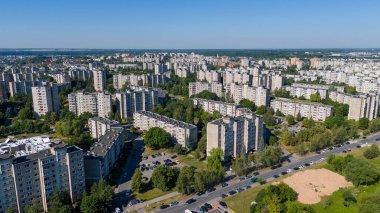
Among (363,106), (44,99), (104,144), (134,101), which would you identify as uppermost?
(44,99)

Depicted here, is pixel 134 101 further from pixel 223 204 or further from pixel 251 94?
pixel 223 204

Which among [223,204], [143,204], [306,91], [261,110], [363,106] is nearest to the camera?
[223,204]

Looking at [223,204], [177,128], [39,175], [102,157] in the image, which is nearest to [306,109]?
[177,128]

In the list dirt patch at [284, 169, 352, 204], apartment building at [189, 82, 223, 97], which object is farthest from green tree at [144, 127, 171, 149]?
apartment building at [189, 82, 223, 97]

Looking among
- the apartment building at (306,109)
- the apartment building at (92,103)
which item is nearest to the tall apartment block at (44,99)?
the apartment building at (92,103)

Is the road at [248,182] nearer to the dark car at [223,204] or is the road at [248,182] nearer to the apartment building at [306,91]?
the dark car at [223,204]

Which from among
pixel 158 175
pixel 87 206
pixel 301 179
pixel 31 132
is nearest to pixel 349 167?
pixel 301 179
